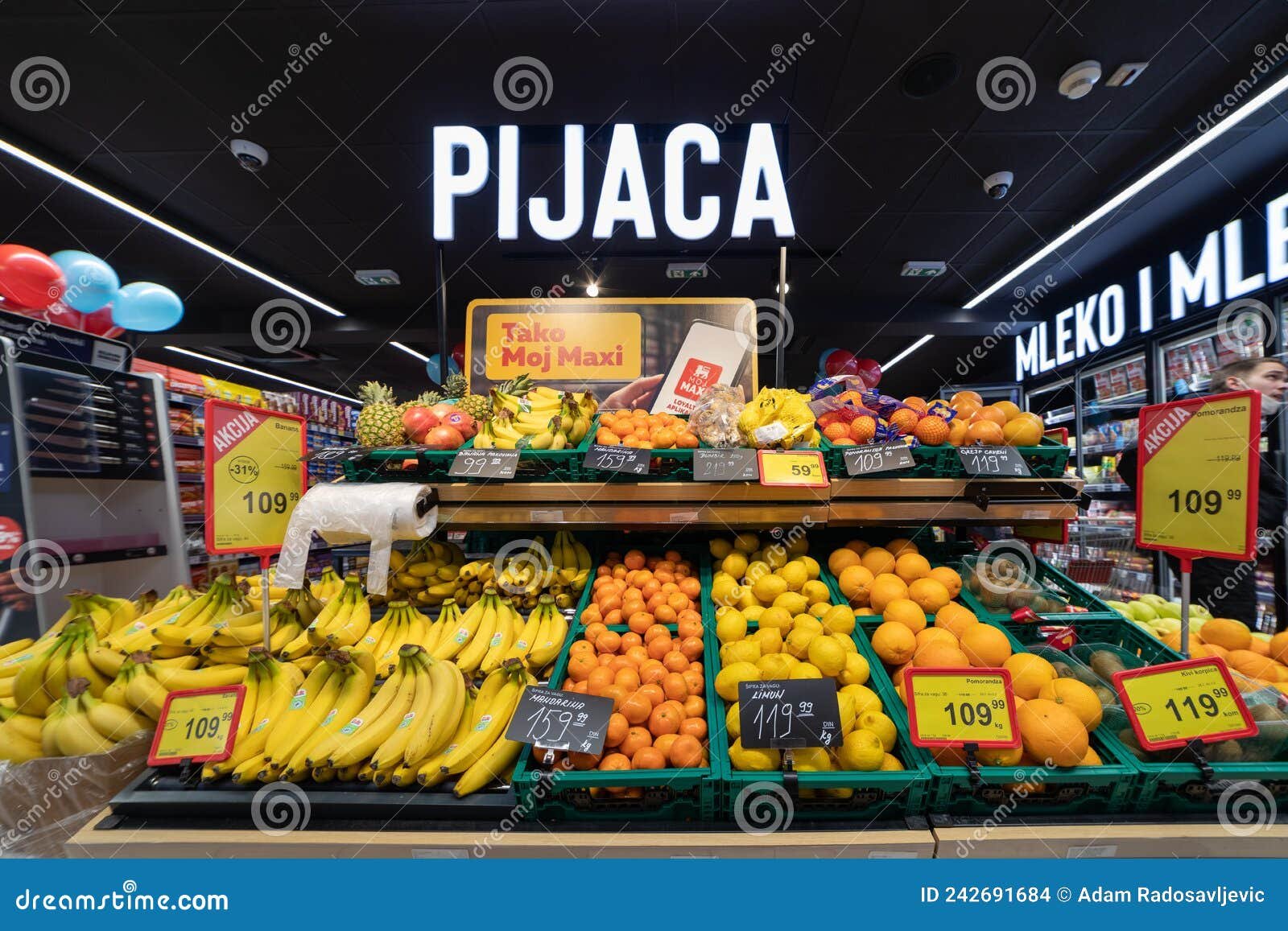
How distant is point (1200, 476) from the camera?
4.88 feet

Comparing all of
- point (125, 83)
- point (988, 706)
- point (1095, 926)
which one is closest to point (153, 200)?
point (125, 83)

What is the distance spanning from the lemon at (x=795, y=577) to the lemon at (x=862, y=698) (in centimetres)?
43

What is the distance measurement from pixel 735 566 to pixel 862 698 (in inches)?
25.7

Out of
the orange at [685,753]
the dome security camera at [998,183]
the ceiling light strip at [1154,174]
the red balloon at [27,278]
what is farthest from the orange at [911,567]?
the red balloon at [27,278]

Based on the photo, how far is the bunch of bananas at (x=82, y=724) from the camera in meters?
1.33

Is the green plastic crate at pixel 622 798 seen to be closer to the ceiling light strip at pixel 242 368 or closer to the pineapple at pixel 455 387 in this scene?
the pineapple at pixel 455 387

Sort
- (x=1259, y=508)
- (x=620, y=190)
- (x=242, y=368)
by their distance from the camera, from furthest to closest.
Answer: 1. (x=242, y=368)
2. (x=1259, y=508)
3. (x=620, y=190)

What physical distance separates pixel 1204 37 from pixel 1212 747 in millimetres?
4408

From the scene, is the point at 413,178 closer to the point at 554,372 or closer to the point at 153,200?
the point at 153,200

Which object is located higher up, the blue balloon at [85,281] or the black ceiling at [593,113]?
the black ceiling at [593,113]

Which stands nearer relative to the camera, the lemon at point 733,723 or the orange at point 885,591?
the lemon at point 733,723

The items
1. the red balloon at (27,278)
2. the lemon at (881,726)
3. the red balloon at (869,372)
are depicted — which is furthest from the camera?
the red balloon at (869,372)

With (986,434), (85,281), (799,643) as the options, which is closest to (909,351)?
(986,434)

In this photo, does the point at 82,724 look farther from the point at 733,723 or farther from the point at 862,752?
the point at 862,752
